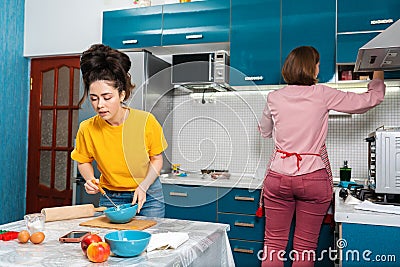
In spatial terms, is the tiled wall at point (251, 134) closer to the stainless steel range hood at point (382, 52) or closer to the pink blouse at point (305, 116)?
the pink blouse at point (305, 116)

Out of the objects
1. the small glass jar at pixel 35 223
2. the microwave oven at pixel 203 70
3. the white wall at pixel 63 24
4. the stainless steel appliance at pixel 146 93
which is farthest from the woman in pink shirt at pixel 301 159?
the white wall at pixel 63 24

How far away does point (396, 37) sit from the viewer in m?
1.82

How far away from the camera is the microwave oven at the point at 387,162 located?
1928 millimetres

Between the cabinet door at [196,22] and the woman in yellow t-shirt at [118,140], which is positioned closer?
the woman in yellow t-shirt at [118,140]

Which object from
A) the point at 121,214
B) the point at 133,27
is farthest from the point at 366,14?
the point at 121,214

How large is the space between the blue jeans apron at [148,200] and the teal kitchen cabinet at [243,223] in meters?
0.90

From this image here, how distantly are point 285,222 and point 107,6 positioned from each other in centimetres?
271

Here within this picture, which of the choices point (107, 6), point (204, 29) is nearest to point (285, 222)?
point (204, 29)

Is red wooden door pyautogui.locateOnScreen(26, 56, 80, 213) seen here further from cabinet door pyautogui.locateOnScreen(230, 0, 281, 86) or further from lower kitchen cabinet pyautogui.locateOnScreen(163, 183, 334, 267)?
cabinet door pyautogui.locateOnScreen(230, 0, 281, 86)

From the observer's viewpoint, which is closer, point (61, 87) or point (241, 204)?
point (241, 204)

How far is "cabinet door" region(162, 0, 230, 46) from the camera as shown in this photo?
127 inches

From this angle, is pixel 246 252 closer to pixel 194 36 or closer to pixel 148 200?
pixel 148 200

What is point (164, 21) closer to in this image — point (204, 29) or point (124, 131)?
point (204, 29)

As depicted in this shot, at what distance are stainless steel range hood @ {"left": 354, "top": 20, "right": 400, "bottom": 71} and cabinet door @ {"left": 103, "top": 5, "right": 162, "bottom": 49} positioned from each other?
5.93ft
